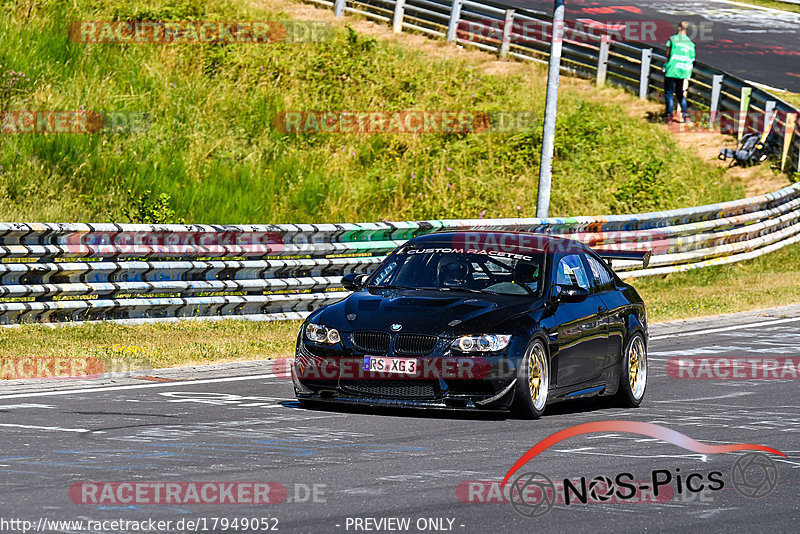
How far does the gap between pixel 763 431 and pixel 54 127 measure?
1608 cm

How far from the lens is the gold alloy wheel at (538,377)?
401 inches

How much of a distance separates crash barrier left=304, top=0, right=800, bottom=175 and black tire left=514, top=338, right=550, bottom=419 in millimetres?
19686

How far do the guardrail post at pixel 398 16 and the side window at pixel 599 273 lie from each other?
22517 mm

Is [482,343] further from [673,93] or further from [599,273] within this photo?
[673,93]

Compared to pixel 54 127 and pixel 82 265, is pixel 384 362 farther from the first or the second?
pixel 54 127

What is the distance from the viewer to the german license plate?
9.95 m

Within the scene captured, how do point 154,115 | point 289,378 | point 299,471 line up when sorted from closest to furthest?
point 299,471, point 289,378, point 154,115

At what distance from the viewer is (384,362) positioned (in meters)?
10.0

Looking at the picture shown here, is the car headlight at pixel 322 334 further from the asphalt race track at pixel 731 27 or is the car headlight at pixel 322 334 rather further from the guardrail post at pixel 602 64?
the asphalt race track at pixel 731 27

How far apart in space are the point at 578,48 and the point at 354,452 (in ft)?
84.6

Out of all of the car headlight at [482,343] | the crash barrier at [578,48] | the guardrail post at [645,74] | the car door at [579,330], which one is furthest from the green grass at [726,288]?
the car headlight at [482,343]

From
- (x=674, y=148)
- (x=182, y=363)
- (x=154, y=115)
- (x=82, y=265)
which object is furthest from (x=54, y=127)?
(x=674, y=148)

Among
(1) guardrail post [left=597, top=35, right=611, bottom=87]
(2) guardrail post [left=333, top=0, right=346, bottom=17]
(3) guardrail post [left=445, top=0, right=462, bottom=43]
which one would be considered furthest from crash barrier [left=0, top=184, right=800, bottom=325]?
(2) guardrail post [left=333, top=0, right=346, bottom=17]

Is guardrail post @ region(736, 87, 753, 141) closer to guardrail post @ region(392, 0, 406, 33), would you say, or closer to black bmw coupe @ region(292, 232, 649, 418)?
guardrail post @ region(392, 0, 406, 33)
